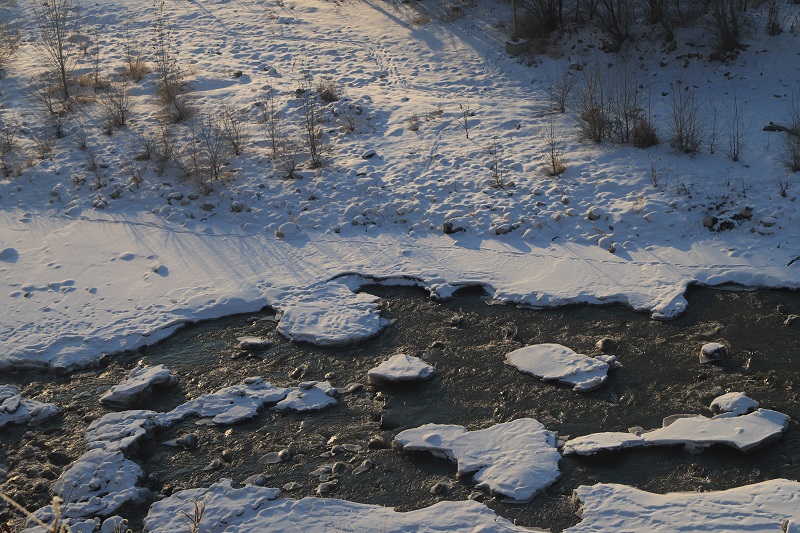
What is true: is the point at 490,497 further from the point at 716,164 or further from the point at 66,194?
the point at 66,194

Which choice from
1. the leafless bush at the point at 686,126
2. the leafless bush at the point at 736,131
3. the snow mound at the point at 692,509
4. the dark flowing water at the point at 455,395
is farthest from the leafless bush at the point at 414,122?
the snow mound at the point at 692,509

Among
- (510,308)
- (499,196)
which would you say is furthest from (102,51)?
(510,308)

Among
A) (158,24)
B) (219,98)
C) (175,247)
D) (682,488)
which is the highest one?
(158,24)

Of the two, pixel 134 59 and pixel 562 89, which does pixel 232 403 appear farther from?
pixel 134 59

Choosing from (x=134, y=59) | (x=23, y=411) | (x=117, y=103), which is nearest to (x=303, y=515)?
(x=23, y=411)

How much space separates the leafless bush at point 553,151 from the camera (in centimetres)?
1144

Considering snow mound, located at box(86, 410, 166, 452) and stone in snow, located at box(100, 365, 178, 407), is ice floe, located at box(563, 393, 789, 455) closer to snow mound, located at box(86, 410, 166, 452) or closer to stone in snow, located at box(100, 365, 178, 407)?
snow mound, located at box(86, 410, 166, 452)

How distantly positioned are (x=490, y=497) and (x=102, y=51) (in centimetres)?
1271

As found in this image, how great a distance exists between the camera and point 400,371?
8.22 metres

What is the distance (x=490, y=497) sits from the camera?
6.66 meters

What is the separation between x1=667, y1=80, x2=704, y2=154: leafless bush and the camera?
1145cm

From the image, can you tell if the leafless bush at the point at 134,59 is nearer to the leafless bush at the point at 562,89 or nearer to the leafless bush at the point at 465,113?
the leafless bush at the point at 465,113

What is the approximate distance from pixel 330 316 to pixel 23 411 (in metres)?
3.13

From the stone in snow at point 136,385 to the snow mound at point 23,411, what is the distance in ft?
1.61
